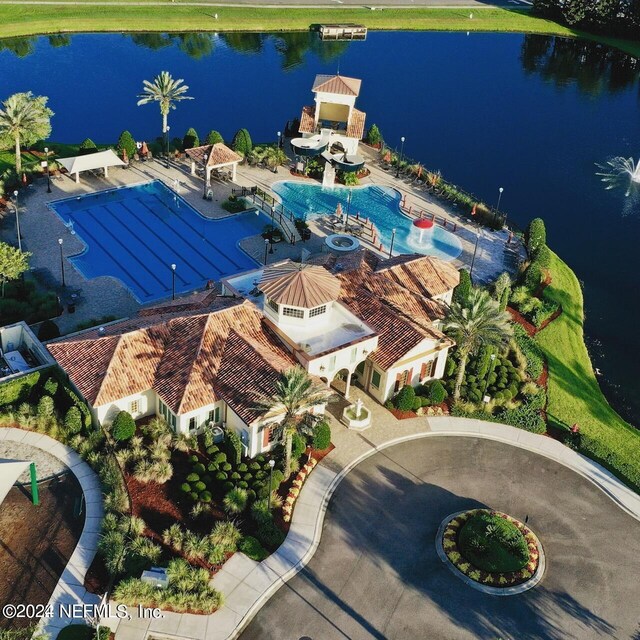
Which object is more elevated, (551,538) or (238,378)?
(238,378)

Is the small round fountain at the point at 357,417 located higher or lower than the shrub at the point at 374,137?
lower

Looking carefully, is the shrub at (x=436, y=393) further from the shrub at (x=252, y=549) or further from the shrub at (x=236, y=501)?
the shrub at (x=252, y=549)

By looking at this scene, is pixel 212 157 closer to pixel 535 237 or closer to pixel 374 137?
pixel 374 137

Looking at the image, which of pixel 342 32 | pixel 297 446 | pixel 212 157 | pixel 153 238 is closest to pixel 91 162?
pixel 212 157

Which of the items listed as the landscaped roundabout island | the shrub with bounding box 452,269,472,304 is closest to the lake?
the shrub with bounding box 452,269,472,304

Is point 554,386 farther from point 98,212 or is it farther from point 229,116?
point 229,116

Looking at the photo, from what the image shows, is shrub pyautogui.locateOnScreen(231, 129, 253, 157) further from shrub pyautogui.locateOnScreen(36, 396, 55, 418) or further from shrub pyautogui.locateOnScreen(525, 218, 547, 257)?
shrub pyautogui.locateOnScreen(36, 396, 55, 418)

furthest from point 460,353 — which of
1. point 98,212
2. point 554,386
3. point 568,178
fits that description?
point 568,178

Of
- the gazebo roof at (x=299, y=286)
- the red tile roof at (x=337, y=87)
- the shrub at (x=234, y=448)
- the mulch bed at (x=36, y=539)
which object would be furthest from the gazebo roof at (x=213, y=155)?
the mulch bed at (x=36, y=539)
